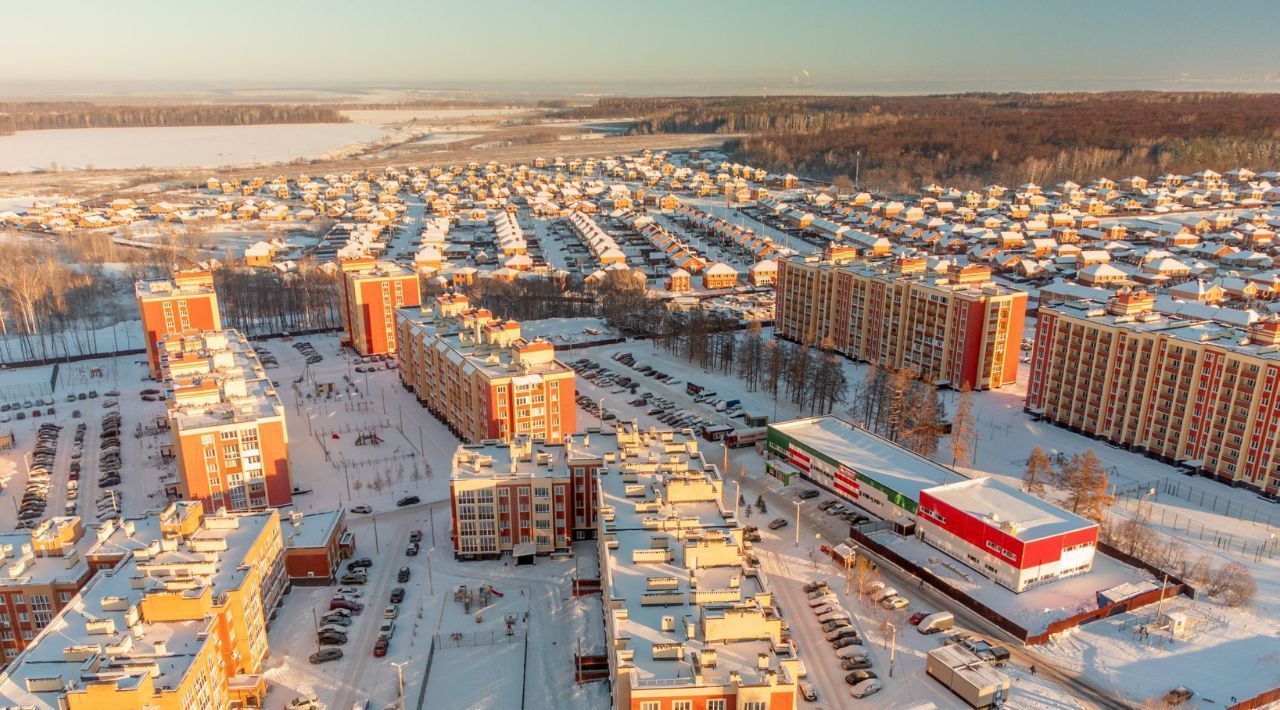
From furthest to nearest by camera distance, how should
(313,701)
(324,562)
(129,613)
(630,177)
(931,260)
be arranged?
(630,177)
(931,260)
(324,562)
(313,701)
(129,613)

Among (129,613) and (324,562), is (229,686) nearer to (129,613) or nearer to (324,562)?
(129,613)

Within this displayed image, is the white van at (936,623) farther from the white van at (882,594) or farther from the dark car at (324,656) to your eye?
the dark car at (324,656)

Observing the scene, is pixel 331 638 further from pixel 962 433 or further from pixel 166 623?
pixel 962 433

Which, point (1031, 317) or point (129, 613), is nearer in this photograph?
point (129, 613)

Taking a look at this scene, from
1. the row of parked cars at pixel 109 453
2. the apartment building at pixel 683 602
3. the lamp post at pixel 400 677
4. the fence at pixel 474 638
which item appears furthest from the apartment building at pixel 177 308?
the apartment building at pixel 683 602

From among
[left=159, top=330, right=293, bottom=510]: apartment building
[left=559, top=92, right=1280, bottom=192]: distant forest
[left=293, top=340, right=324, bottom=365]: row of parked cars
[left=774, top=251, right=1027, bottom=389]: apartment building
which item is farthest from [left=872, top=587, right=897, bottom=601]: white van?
[left=559, top=92, right=1280, bottom=192]: distant forest

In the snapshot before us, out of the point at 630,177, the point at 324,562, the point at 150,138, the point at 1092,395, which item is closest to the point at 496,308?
the point at 324,562
